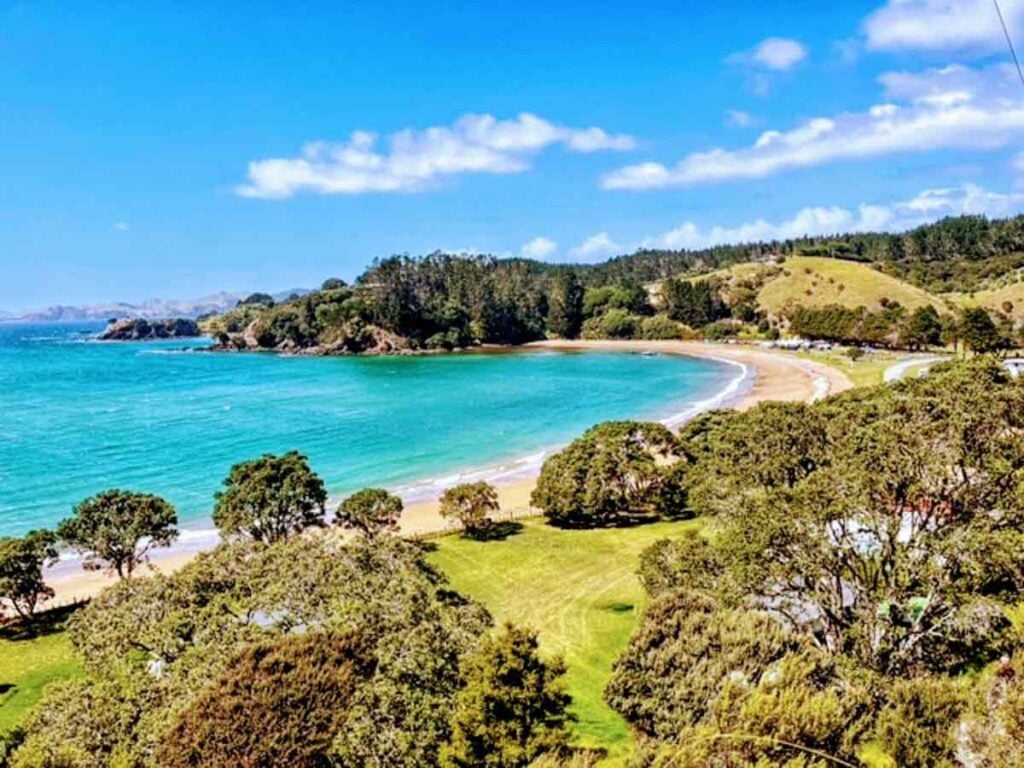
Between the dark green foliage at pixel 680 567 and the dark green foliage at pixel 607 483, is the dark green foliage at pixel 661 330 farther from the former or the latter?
the dark green foliage at pixel 680 567

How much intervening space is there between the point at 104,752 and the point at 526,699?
7157 mm

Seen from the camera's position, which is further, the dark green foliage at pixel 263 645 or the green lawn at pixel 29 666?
the green lawn at pixel 29 666

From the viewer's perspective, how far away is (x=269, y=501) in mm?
33438

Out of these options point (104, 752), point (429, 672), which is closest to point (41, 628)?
point (104, 752)

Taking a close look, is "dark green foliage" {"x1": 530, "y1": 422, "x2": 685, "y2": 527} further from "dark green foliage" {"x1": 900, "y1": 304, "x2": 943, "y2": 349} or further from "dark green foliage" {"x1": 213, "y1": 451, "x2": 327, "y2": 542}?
"dark green foliage" {"x1": 900, "y1": 304, "x2": 943, "y2": 349}

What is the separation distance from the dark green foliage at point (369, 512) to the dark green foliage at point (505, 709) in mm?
22448

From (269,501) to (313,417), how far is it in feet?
156

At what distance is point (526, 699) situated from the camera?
13258 millimetres

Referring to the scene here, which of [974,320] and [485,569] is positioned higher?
[974,320]

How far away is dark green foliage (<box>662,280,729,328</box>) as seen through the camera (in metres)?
170

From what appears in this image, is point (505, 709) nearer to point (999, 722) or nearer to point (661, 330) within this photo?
point (999, 722)

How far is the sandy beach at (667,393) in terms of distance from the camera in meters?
37.0

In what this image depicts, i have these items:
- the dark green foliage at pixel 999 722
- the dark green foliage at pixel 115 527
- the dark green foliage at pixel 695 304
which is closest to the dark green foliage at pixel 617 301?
the dark green foliage at pixel 695 304

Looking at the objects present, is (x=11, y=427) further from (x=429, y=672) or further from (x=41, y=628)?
(x=429, y=672)
